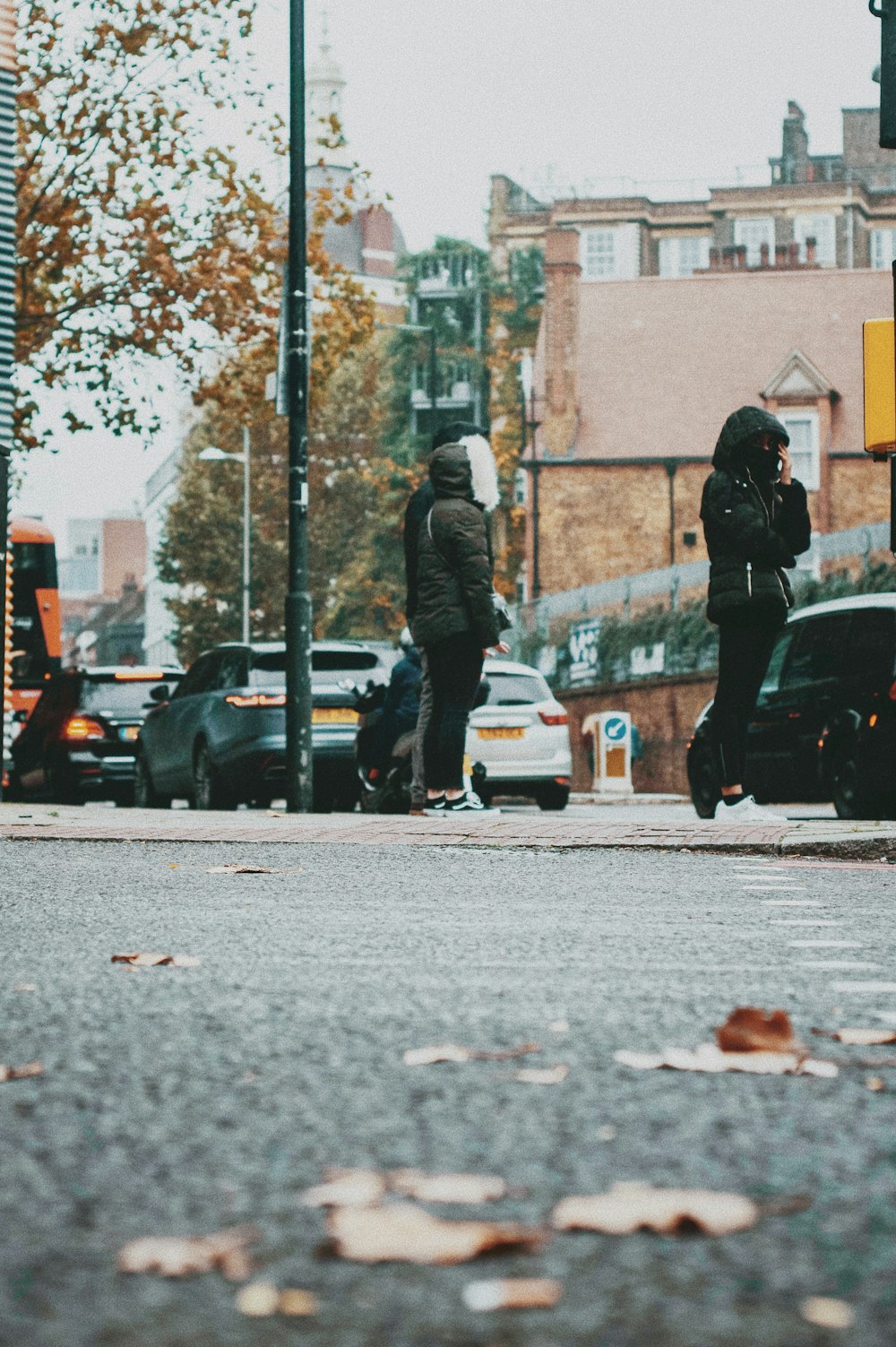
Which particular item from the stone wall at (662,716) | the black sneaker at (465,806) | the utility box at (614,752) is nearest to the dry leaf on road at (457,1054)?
the black sneaker at (465,806)

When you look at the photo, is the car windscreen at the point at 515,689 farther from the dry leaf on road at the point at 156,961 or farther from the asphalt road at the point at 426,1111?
the dry leaf on road at the point at 156,961

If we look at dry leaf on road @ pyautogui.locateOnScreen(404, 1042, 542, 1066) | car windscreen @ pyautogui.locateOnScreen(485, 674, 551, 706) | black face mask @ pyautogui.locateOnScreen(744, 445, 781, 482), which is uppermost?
black face mask @ pyautogui.locateOnScreen(744, 445, 781, 482)

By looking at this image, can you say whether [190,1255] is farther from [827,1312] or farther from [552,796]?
[552,796]

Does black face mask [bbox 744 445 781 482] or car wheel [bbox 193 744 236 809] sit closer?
black face mask [bbox 744 445 781 482]

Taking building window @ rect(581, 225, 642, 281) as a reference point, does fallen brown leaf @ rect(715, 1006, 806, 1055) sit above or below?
below

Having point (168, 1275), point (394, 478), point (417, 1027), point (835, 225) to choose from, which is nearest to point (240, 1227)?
point (168, 1275)

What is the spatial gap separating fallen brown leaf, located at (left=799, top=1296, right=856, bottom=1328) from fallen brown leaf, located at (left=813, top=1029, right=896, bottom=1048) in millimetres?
1835

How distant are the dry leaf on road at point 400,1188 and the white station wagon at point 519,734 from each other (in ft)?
56.4

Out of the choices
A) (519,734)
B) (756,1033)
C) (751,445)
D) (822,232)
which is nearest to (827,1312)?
(756,1033)

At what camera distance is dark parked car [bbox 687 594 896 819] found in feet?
49.1

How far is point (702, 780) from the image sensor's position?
687 inches

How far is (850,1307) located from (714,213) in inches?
3119

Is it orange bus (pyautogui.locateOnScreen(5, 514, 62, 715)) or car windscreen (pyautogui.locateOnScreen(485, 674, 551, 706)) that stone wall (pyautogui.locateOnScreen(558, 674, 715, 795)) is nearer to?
orange bus (pyautogui.locateOnScreen(5, 514, 62, 715))

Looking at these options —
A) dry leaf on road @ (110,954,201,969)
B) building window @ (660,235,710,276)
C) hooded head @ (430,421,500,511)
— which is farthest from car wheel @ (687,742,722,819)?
building window @ (660,235,710,276)
